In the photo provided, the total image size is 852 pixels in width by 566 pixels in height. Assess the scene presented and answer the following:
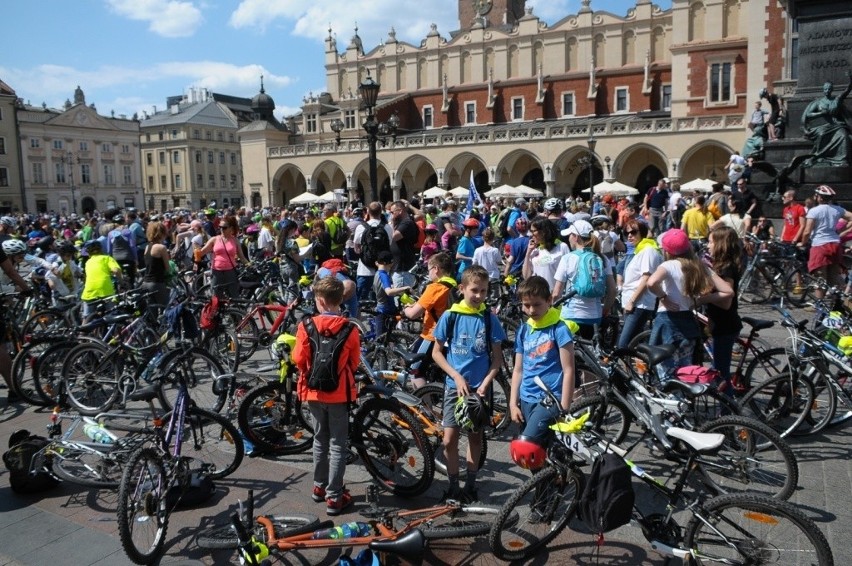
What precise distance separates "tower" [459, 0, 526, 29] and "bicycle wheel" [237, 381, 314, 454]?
5804 centimetres

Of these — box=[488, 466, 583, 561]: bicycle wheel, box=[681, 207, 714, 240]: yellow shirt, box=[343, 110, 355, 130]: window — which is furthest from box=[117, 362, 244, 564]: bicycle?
box=[343, 110, 355, 130]: window

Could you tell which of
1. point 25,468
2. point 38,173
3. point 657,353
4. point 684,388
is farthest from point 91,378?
point 38,173

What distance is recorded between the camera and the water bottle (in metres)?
4.66

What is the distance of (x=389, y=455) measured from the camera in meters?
4.73

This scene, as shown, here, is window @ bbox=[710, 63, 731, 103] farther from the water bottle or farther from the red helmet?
the water bottle

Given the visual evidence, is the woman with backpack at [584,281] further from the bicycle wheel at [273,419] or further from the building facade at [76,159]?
the building facade at [76,159]

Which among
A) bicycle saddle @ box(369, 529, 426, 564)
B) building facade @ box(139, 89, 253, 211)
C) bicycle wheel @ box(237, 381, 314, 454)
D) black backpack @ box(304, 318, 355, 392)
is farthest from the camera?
building facade @ box(139, 89, 253, 211)

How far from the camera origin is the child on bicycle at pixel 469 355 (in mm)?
4301

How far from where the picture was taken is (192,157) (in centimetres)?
7912

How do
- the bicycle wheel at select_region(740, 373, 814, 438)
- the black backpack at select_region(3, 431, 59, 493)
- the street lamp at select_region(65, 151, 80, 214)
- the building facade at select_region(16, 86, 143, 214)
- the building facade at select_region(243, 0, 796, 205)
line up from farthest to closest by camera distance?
the street lamp at select_region(65, 151, 80, 214), the building facade at select_region(16, 86, 143, 214), the building facade at select_region(243, 0, 796, 205), the bicycle wheel at select_region(740, 373, 814, 438), the black backpack at select_region(3, 431, 59, 493)

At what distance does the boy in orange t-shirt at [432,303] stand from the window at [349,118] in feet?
171

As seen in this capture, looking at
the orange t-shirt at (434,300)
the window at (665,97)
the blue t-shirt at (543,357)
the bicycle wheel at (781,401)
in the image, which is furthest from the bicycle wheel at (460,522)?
the window at (665,97)

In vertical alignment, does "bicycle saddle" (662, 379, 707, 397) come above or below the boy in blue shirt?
below

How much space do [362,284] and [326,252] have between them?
1.76 meters
